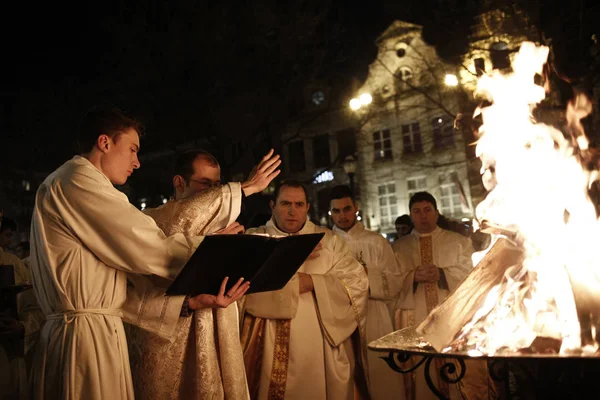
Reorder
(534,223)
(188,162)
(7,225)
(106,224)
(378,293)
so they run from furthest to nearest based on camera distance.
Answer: (7,225) < (378,293) < (188,162) < (534,223) < (106,224)

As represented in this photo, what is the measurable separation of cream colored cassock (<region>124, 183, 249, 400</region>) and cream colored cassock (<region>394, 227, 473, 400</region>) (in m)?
3.40

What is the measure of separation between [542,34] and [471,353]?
9.95 meters

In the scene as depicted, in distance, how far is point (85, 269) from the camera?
2.99 meters

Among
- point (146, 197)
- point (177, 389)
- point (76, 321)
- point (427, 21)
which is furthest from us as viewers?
point (146, 197)

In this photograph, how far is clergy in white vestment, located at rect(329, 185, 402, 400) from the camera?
6.47 m

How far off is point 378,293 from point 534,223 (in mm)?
2926

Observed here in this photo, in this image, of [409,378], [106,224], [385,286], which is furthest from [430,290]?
[106,224]

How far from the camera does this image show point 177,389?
3.51m

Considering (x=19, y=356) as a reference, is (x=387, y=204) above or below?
above

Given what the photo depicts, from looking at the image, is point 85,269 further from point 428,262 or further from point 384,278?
point 428,262

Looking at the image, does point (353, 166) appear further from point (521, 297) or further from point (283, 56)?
point (521, 297)

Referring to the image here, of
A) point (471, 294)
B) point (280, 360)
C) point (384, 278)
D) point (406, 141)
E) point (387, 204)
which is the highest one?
point (406, 141)

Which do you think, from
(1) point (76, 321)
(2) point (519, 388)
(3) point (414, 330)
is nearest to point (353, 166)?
(2) point (519, 388)

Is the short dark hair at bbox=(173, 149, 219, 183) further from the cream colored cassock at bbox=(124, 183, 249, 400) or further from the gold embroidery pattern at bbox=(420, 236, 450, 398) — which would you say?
the gold embroidery pattern at bbox=(420, 236, 450, 398)
